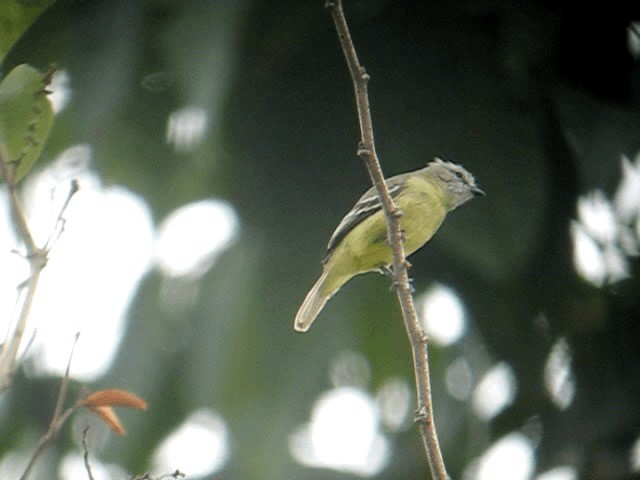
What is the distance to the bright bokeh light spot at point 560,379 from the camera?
5.63 meters

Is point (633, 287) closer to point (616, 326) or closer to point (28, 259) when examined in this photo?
point (616, 326)

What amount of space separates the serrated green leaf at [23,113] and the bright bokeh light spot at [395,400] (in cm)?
342

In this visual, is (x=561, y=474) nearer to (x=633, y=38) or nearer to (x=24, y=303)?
(x=633, y=38)

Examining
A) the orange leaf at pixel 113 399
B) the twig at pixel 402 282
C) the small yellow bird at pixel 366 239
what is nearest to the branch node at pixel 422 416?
the twig at pixel 402 282

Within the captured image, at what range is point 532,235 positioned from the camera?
482 centimetres

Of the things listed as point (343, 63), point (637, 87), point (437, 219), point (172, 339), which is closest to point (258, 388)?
point (172, 339)

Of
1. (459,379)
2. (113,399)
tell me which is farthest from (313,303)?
(113,399)

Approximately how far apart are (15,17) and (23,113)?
26 centimetres

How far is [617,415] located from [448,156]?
1.60 meters

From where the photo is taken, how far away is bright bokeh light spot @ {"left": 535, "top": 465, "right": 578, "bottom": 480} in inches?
224

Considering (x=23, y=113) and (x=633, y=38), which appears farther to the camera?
(x=633, y=38)

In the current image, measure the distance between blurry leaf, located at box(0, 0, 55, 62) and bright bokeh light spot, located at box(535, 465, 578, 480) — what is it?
3.80 metres

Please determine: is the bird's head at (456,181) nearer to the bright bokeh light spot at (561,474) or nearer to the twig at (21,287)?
the bright bokeh light spot at (561,474)

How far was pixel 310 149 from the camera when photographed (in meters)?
4.99
